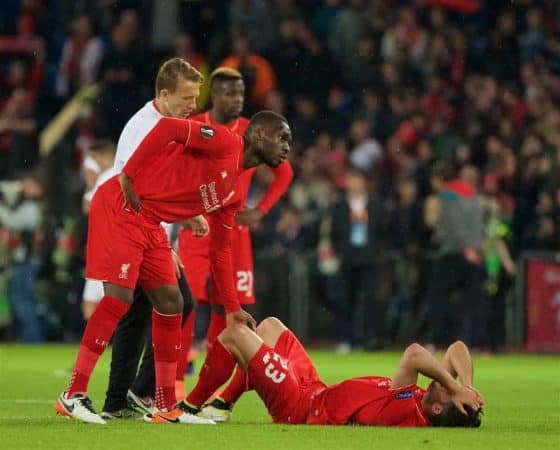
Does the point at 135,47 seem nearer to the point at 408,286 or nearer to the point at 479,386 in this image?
the point at 408,286

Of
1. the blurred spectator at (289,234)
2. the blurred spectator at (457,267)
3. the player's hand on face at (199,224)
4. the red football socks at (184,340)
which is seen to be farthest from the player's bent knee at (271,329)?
the blurred spectator at (289,234)

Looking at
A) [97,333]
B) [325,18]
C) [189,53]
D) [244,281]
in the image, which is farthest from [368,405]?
[325,18]

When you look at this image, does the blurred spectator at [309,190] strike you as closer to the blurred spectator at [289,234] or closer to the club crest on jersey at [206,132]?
the blurred spectator at [289,234]

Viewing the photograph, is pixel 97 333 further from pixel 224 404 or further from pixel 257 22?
pixel 257 22

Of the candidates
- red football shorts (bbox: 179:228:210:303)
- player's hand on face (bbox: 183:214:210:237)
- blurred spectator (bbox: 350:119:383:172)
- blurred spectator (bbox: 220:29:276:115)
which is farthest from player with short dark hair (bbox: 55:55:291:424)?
blurred spectator (bbox: 350:119:383:172)

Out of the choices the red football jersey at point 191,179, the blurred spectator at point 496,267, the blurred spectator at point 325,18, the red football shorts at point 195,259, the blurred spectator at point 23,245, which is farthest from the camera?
the blurred spectator at point 325,18

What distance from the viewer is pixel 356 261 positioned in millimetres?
20234

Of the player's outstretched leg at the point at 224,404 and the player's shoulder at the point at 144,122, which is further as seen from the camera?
the player's shoulder at the point at 144,122

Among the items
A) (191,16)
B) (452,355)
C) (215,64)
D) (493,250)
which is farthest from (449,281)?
(452,355)

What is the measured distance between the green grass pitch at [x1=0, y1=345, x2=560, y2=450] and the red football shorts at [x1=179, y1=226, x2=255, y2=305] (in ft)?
2.88

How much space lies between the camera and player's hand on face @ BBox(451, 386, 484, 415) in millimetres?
9094

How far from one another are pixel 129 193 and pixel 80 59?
14774 millimetres

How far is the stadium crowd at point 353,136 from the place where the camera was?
66.4 ft

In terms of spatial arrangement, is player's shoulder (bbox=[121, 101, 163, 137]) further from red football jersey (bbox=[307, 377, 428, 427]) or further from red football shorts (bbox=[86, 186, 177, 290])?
red football jersey (bbox=[307, 377, 428, 427])
